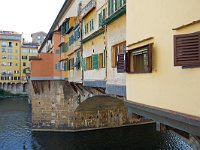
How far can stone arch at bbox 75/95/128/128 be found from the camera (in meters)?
28.5

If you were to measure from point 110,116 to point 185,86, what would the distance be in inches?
996

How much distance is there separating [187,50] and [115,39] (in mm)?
6152

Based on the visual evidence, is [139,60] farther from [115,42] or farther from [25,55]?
[25,55]

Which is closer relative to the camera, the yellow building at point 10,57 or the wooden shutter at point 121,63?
the wooden shutter at point 121,63

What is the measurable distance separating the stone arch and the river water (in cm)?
94

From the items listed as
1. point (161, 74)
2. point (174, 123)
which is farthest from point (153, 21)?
point (174, 123)

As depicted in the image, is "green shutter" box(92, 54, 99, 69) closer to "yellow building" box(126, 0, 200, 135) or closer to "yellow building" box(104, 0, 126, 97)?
"yellow building" box(104, 0, 126, 97)

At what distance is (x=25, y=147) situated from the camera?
25.0m

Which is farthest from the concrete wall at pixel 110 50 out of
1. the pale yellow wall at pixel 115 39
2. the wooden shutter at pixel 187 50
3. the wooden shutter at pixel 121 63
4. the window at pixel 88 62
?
the window at pixel 88 62

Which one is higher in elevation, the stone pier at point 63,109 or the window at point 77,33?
the window at point 77,33

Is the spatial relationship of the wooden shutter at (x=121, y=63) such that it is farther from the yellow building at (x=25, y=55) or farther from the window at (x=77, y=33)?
the yellow building at (x=25, y=55)

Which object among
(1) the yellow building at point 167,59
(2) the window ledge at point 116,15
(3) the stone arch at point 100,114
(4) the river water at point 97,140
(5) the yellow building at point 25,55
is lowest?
(4) the river water at point 97,140

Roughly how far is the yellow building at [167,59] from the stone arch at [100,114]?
19.8 m

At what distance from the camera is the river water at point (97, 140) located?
2416cm
